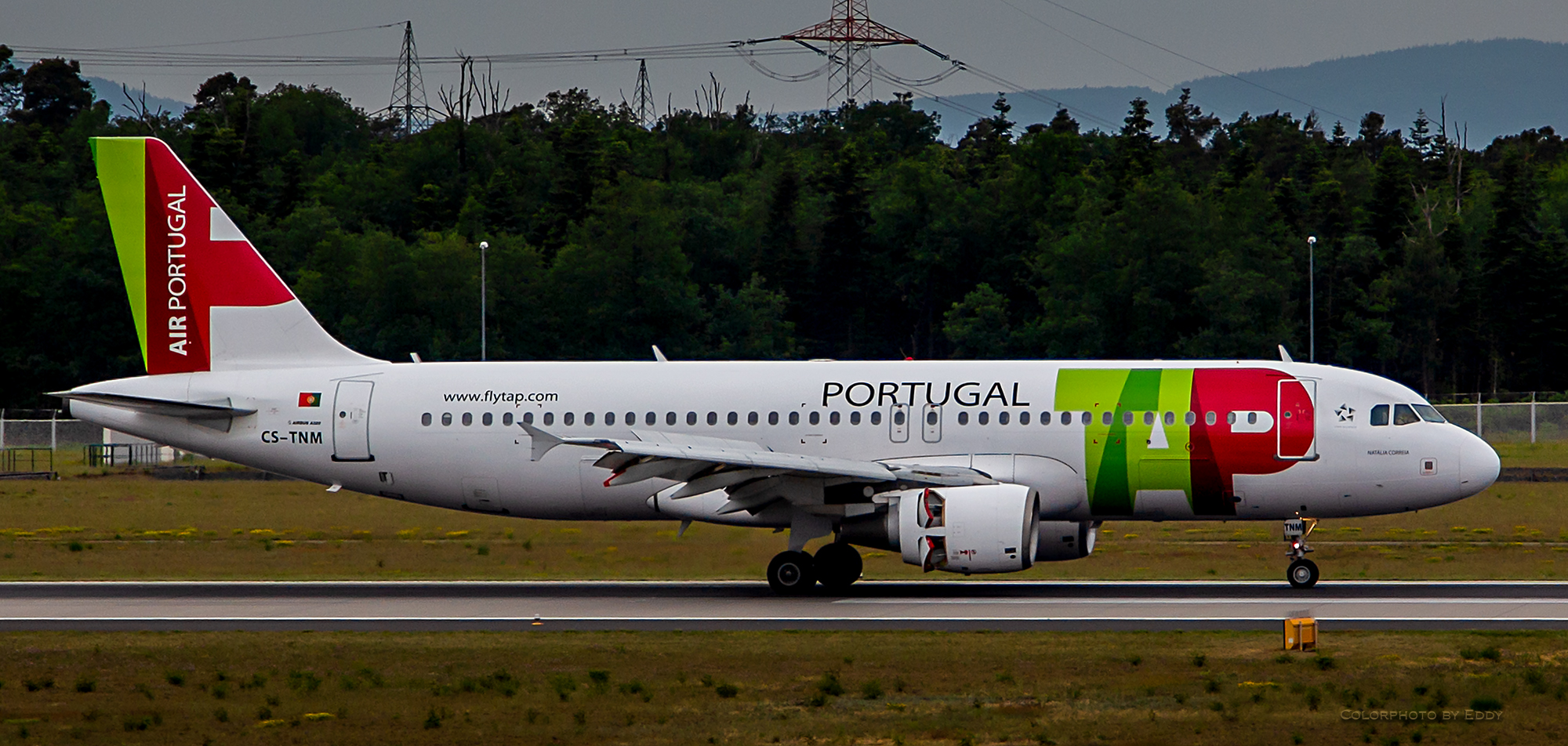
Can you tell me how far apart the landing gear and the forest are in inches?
1908

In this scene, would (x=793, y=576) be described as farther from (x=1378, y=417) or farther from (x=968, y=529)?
(x=1378, y=417)

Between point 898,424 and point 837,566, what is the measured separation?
2.54 meters

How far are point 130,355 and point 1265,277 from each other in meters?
54.6

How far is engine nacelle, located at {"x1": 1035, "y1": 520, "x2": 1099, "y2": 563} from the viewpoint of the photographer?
27500 mm

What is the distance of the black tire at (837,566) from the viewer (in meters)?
27.2

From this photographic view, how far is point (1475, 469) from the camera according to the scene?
26.8 metres

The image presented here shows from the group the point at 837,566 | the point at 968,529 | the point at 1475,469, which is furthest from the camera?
the point at 837,566

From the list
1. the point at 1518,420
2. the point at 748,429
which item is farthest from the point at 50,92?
the point at 748,429

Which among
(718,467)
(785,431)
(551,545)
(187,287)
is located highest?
(187,287)

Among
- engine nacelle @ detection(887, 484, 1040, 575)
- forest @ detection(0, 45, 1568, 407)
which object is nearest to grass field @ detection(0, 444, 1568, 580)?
engine nacelle @ detection(887, 484, 1040, 575)

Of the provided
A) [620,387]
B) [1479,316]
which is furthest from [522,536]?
[1479,316]

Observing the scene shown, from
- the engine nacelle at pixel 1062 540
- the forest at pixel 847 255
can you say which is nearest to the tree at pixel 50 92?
the forest at pixel 847 255

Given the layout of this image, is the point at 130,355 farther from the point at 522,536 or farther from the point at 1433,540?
the point at 1433,540

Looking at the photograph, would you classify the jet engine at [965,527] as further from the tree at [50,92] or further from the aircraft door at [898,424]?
the tree at [50,92]
